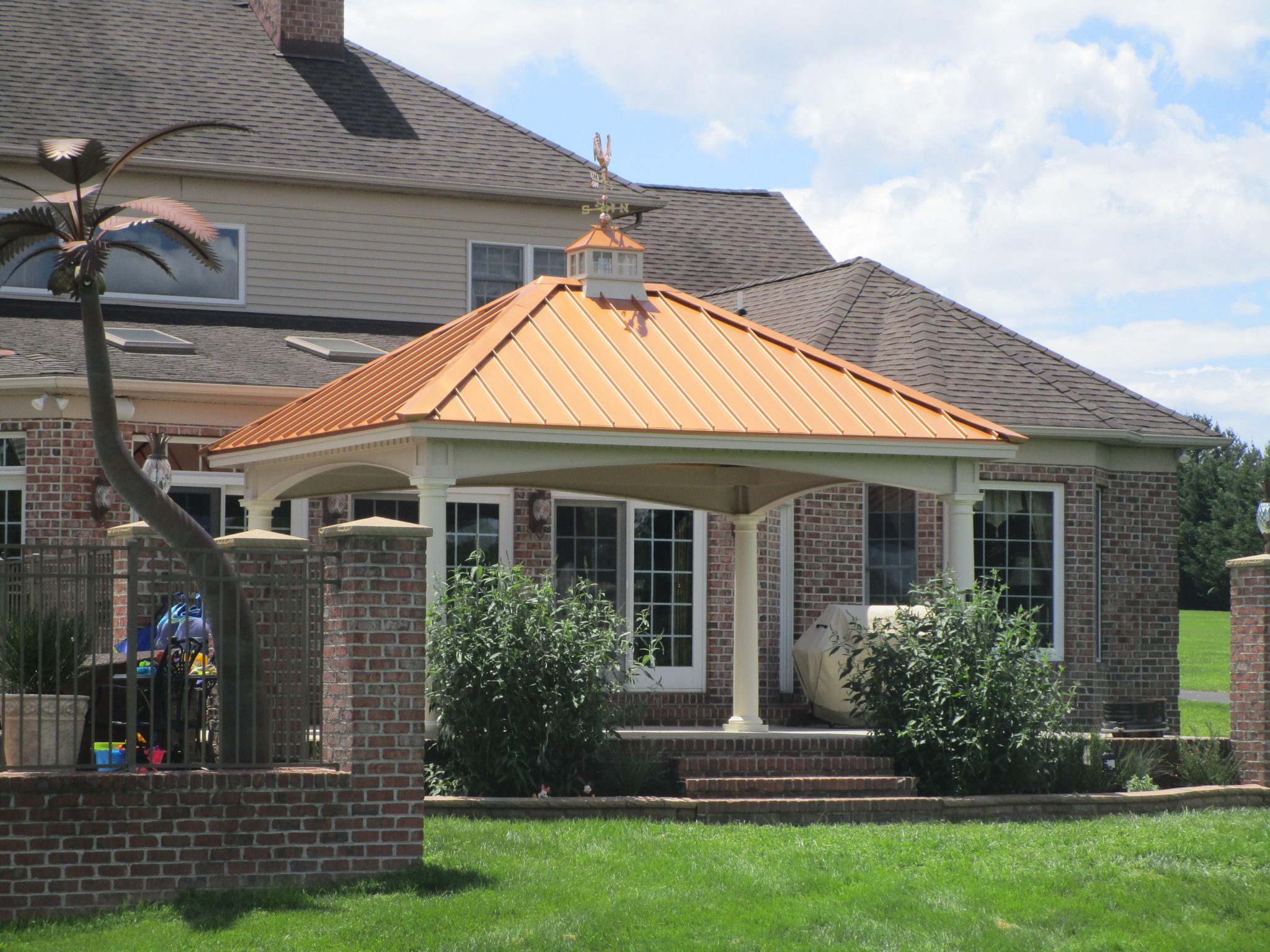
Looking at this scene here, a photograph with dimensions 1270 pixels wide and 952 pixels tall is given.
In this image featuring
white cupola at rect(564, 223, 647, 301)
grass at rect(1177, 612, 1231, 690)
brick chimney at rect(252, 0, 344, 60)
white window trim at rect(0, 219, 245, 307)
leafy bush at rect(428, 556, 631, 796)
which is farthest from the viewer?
grass at rect(1177, 612, 1231, 690)

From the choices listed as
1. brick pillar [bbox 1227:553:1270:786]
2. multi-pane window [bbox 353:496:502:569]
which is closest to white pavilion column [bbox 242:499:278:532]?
multi-pane window [bbox 353:496:502:569]

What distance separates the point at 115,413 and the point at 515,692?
3590 mm

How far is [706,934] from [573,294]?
718 cm

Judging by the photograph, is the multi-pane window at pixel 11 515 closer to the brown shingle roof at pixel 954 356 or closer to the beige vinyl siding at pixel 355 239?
the beige vinyl siding at pixel 355 239

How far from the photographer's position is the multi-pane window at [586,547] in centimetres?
1728

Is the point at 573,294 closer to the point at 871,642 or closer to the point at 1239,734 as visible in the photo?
the point at 871,642

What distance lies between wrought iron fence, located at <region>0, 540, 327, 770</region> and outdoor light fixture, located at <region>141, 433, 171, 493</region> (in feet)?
11.2

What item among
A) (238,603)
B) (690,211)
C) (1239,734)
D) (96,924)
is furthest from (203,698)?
(690,211)

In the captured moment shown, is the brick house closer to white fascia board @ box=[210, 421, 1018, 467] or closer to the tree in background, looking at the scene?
white fascia board @ box=[210, 421, 1018, 467]

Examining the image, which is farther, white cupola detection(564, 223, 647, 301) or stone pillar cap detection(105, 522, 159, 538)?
white cupola detection(564, 223, 647, 301)

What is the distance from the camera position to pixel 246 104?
20.7 meters

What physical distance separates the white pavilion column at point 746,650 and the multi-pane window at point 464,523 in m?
3.08

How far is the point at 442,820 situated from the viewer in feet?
35.4

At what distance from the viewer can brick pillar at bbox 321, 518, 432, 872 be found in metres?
9.54
